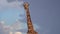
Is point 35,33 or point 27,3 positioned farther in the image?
point 35,33

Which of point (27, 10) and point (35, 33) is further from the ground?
point (27, 10)

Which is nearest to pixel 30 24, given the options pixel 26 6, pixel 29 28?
pixel 29 28

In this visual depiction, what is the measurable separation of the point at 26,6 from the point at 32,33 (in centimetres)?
493

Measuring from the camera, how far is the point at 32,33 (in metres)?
32.8

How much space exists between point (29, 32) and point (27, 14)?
315cm

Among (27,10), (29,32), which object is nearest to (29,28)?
(29,32)

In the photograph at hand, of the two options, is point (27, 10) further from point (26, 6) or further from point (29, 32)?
point (29, 32)

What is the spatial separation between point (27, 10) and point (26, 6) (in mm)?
1229

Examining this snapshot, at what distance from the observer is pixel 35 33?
33281 mm

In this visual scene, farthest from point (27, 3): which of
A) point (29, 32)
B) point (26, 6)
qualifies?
point (29, 32)

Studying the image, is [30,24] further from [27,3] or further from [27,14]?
[27,3]

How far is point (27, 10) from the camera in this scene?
32.3 metres

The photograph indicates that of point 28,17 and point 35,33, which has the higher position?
point 28,17

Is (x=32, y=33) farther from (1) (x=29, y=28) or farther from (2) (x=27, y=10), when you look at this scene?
(2) (x=27, y=10)
